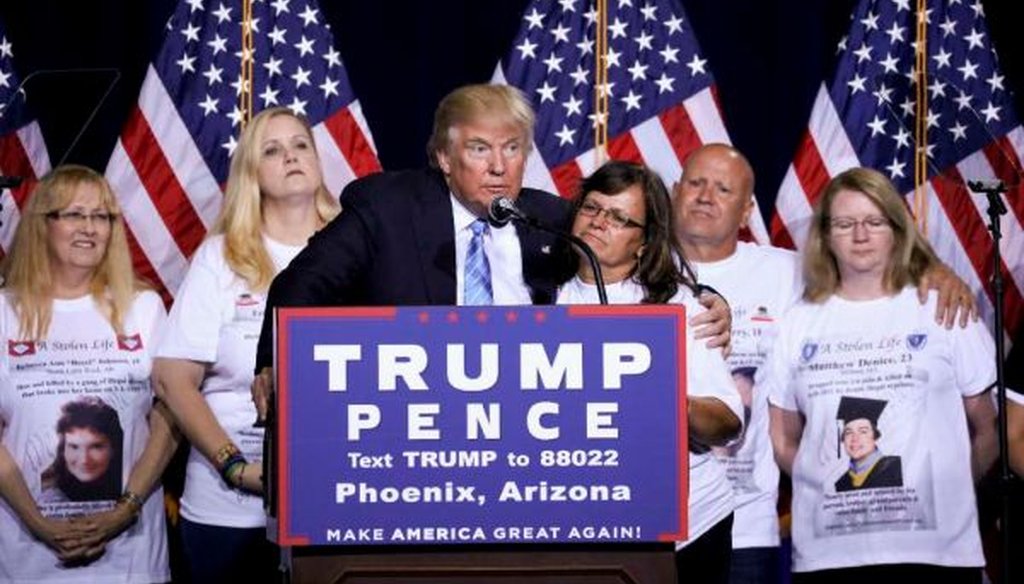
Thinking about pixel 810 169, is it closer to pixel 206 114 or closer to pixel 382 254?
pixel 206 114

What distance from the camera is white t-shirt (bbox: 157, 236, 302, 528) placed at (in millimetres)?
5215

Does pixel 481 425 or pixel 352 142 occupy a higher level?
pixel 352 142

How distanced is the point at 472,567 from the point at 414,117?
3235 millimetres

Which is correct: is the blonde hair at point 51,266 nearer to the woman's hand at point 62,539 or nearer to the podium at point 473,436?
the woman's hand at point 62,539

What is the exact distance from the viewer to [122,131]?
6.02m

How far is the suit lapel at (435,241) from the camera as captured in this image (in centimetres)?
398

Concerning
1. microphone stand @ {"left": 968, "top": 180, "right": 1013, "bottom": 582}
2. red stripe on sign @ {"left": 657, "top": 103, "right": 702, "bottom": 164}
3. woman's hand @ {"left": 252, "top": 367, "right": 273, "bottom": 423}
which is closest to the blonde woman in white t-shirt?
red stripe on sign @ {"left": 657, "top": 103, "right": 702, "bottom": 164}

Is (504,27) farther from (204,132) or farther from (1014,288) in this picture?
(1014,288)

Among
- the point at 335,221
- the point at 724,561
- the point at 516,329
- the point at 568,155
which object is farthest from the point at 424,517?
the point at 568,155

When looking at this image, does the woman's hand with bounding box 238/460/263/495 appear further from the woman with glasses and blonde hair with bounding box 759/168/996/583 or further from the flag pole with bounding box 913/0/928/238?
the flag pole with bounding box 913/0/928/238

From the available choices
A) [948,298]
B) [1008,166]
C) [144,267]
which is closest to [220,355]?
[144,267]

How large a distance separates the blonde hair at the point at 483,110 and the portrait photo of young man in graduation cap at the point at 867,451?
1.53m

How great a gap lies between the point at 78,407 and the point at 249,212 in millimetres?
703

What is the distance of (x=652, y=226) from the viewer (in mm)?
4156
